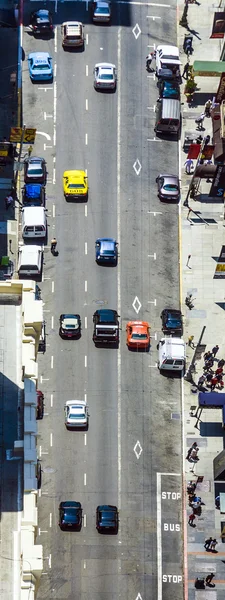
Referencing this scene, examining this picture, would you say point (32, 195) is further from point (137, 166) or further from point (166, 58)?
point (166, 58)

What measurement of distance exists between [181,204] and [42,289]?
1805 centimetres

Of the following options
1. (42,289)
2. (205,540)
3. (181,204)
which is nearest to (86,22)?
(181,204)

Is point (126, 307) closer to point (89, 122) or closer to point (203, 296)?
point (203, 296)

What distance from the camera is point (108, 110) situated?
141000 mm

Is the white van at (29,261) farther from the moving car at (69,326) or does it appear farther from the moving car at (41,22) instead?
the moving car at (41,22)

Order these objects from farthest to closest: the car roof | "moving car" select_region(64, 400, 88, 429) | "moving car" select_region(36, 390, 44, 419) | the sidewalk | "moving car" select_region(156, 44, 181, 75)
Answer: "moving car" select_region(156, 44, 181, 75)
the car roof
"moving car" select_region(36, 390, 44, 419)
"moving car" select_region(64, 400, 88, 429)
the sidewalk

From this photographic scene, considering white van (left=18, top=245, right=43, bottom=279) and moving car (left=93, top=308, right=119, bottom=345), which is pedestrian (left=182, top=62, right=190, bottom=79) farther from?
moving car (left=93, top=308, right=119, bottom=345)

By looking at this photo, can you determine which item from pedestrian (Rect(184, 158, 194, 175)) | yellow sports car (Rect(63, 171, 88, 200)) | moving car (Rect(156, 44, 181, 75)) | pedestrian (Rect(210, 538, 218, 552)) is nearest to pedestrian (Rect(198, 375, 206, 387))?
pedestrian (Rect(210, 538, 218, 552))

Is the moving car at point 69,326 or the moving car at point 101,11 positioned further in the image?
the moving car at point 101,11

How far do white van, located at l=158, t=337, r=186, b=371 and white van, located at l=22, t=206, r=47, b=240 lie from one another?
16520mm

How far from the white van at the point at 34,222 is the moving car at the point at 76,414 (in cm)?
1812

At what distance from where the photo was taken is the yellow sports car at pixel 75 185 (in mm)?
134250

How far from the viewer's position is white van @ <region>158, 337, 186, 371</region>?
412 feet

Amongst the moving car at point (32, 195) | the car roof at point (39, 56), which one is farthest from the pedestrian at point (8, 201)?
the car roof at point (39, 56)
